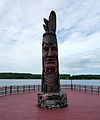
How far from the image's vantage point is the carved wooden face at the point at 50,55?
821 cm

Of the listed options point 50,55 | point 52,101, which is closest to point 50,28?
point 50,55

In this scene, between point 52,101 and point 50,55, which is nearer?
point 52,101

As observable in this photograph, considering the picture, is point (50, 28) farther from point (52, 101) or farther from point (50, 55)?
point (52, 101)

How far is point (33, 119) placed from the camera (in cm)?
589

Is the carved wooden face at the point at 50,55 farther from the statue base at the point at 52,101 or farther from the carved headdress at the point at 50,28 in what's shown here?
the statue base at the point at 52,101

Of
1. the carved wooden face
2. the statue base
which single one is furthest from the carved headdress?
the statue base

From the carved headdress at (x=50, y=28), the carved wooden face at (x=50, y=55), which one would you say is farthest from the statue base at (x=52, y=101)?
the carved headdress at (x=50, y=28)

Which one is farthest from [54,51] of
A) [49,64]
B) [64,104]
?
[64,104]

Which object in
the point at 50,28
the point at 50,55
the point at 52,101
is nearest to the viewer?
the point at 52,101

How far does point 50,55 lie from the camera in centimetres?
818

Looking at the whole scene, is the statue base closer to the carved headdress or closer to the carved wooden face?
the carved wooden face

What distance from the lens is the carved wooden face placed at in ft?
26.9

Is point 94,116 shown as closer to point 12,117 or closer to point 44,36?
point 12,117

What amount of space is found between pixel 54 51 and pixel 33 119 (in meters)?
4.39
